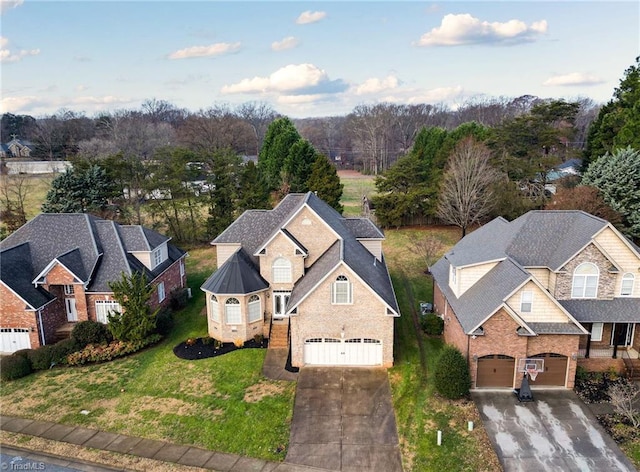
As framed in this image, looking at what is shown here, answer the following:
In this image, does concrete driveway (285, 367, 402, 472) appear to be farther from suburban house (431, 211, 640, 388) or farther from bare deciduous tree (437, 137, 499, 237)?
bare deciduous tree (437, 137, 499, 237)

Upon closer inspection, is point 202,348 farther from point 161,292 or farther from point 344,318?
point 344,318

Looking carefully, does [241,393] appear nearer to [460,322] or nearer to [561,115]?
[460,322]

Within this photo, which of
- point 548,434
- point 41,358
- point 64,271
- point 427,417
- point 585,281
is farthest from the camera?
point 64,271

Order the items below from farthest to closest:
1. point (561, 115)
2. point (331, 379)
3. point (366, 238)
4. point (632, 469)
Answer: point (561, 115), point (366, 238), point (331, 379), point (632, 469)

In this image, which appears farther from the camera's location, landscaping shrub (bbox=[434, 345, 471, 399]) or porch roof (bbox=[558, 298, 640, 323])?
porch roof (bbox=[558, 298, 640, 323])

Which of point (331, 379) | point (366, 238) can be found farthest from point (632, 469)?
point (366, 238)

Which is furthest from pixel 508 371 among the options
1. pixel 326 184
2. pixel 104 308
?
pixel 326 184

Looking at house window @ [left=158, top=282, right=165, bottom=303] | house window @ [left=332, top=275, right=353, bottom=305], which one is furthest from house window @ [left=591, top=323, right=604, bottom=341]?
house window @ [left=158, top=282, right=165, bottom=303]
